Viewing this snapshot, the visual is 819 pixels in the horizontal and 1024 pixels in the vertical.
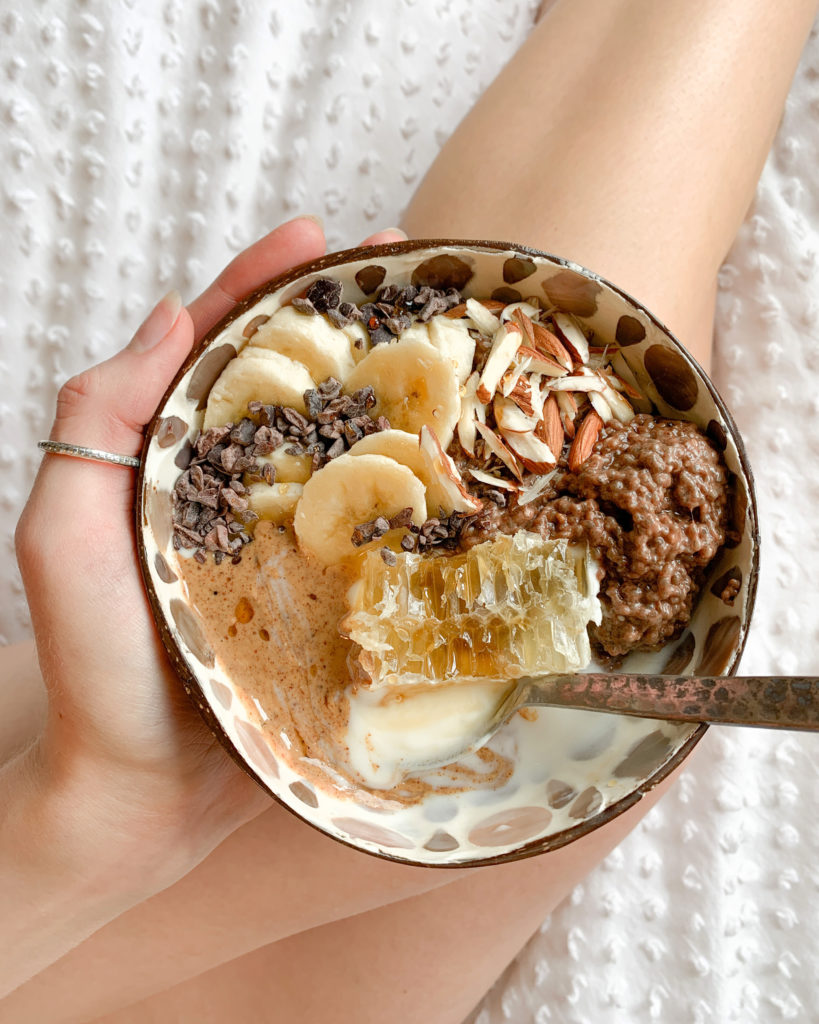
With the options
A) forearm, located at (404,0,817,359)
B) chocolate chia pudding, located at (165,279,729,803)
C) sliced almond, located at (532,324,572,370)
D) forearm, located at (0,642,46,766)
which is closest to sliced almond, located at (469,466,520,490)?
chocolate chia pudding, located at (165,279,729,803)

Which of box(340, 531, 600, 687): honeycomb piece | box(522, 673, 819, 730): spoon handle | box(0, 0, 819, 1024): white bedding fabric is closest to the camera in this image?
box(522, 673, 819, 730): spoon handle

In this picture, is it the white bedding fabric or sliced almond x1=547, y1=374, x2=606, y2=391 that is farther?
the white bedding fabric

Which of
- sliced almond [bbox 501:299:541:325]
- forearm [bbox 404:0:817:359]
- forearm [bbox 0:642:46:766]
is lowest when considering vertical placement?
forearm [bbox 0:642:46:766]

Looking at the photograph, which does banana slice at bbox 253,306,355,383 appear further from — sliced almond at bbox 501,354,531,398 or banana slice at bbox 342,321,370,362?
sliced almond at bbox 501,354,531,398

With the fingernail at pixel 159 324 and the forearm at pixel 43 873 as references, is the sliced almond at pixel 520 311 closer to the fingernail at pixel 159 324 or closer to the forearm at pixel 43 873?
the fingernail at pixel 159 324

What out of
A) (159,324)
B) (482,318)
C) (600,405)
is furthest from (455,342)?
(159,324)

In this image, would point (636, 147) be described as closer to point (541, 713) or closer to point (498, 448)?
point (498, 448)
